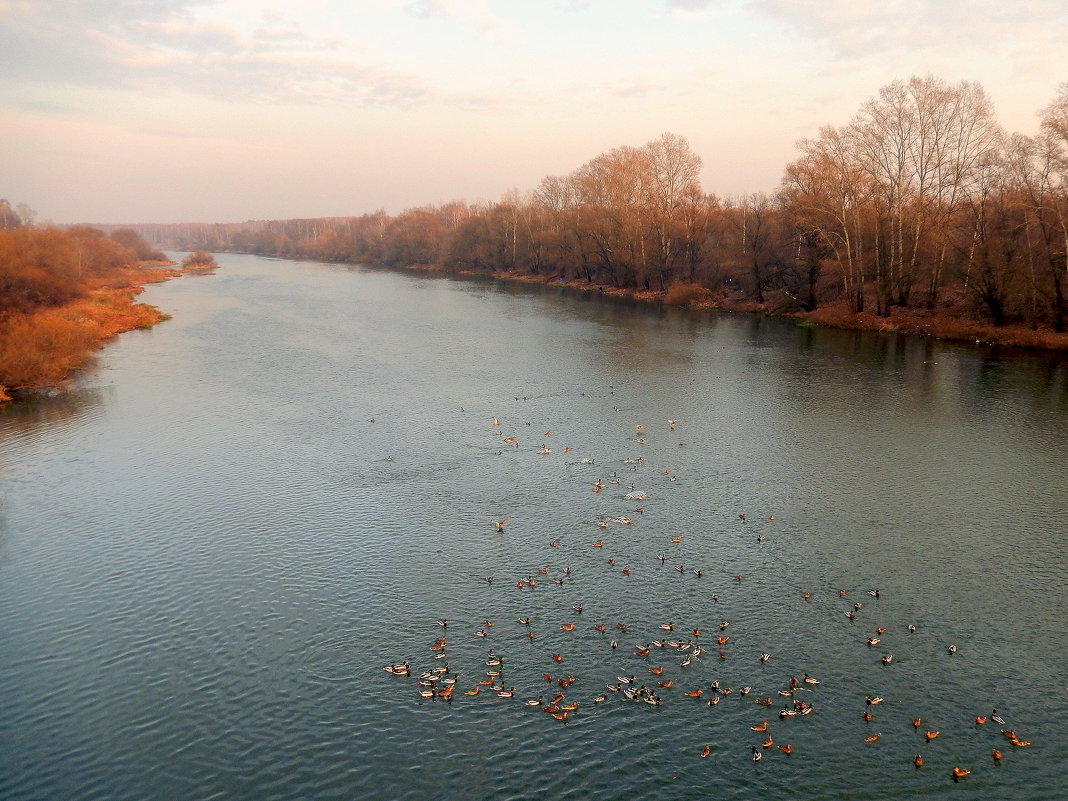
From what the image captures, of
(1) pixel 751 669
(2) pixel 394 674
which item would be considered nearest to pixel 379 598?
(2) pixel 394 674

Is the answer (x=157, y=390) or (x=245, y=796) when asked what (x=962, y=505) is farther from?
(x=157, y=390)

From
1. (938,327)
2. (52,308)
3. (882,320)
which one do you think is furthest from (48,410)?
(938,327)

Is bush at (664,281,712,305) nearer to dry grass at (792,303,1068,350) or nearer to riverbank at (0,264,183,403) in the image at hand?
dry grass at (792,303,1068,350)

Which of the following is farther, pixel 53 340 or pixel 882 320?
pixel 882 320

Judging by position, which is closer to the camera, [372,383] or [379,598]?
[379,598]

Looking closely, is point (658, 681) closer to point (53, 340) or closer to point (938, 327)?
point (53, 340)

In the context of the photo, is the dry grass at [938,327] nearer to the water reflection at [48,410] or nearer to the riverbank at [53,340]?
the water reflection at [48,410]
